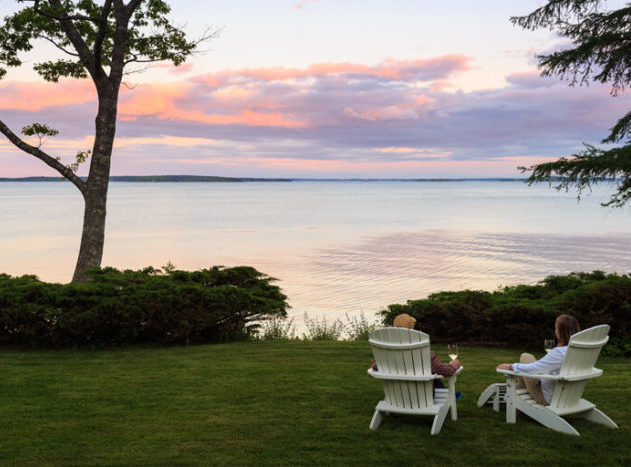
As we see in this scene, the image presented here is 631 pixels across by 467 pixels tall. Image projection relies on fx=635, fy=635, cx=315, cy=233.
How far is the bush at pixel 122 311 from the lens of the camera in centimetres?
1163

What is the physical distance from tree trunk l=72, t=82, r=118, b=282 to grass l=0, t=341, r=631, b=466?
188 inches

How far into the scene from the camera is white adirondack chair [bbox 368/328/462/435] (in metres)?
6.68

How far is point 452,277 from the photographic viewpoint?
2684 cm

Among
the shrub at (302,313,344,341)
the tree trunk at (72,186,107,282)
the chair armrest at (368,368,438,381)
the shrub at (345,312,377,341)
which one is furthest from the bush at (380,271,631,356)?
the tree trunk at (72,186,107,282)

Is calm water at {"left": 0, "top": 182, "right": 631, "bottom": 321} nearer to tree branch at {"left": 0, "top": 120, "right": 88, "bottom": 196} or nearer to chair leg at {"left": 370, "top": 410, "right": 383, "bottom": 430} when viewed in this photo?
tree branch at {"left": 0, "top": 120, "right": 88, "bottom": 196}

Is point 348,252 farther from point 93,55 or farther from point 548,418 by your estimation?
point 548,418

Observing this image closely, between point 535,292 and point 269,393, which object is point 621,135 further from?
point 269,393

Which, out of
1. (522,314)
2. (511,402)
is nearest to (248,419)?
(511,402)

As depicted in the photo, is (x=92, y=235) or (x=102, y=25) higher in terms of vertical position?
(x=102, y=25)

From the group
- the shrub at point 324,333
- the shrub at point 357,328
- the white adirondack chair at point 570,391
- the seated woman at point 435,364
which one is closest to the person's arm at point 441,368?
the seated woman at point 435,364

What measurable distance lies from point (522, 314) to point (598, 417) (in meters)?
5.51

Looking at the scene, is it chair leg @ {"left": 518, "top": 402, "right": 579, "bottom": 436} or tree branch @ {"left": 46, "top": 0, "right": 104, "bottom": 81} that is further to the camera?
tree branch @ {"left": 46, "top": 0, "right": 104, "bottom": 81}

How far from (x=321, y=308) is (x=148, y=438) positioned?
13152 millimetres

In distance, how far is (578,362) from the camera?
22.6ft
